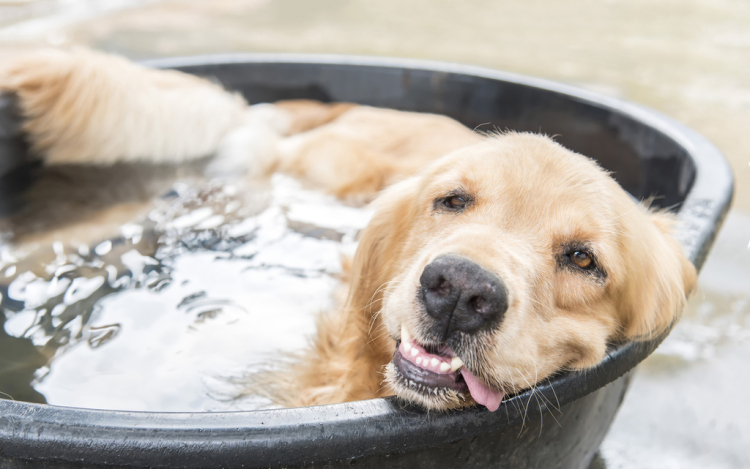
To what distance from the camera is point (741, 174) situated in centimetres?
546

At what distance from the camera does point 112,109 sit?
3.54 metres

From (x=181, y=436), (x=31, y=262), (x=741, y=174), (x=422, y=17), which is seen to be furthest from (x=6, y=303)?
(x=422, y=17)

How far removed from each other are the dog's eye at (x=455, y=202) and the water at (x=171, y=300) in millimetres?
894

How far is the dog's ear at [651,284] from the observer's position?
1.86m

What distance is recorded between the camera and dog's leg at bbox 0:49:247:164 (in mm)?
3350

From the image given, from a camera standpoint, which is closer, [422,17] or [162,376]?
[162,376]

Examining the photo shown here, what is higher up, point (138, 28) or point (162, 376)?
point (162, 376)

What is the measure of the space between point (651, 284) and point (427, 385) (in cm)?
87

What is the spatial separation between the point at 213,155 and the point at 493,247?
274 centimetres

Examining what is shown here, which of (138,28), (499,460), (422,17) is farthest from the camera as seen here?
(422,17)

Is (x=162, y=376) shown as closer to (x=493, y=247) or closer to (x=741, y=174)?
(x=493, y=247)

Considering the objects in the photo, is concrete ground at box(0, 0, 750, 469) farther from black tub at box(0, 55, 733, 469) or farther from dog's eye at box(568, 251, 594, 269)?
dog's eye at box(568, 251, 594, 269)

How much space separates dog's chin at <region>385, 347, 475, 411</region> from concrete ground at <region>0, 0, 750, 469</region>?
1.39 meters

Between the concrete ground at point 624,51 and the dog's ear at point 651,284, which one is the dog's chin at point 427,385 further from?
the concrete ground at point 624,51
